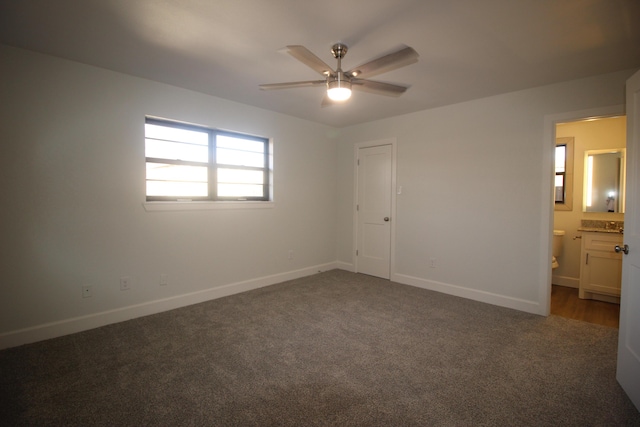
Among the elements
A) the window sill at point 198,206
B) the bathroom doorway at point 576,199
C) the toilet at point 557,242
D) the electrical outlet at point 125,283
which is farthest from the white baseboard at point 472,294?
the electrical outlet at point 125,283

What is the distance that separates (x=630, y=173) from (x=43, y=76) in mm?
4698

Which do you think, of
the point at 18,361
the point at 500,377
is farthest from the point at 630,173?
the point at 18,361

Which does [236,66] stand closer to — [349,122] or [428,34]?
[428,34]

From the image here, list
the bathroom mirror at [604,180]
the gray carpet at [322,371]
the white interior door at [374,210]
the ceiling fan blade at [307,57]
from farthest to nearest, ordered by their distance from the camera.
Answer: the white interior door at [374,210] < the bathroom mirror at [604,180] < the ceiling fan blade at [307,57] < the gray carpet at [322,371]

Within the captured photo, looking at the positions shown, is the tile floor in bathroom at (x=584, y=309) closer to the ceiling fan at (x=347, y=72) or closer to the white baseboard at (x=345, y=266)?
the white baseboard at (x=345, y=266)

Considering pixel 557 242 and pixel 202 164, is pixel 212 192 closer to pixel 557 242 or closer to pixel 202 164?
pixel 202 164

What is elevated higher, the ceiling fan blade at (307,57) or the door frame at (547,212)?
the ceiling fan blade at (307,57)

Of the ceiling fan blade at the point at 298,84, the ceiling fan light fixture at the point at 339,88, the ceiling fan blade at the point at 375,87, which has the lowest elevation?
the ceiling fan light fixture at the point at 339,88

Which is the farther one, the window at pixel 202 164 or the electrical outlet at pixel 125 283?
the window at pixel 202 164

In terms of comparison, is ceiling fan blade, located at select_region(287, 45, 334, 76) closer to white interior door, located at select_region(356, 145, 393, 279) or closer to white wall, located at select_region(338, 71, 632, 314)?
white wall, located at select_region(338, 71, 632, 314)

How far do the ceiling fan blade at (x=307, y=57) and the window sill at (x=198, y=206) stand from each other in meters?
2.25

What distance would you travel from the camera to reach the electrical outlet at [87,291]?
9.29 ft

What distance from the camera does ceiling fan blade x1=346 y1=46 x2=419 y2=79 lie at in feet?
6.34

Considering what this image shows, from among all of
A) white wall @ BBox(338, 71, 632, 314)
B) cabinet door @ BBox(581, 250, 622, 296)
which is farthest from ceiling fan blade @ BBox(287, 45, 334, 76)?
cabinet door @ BBox(581, 250, 622, 296)
